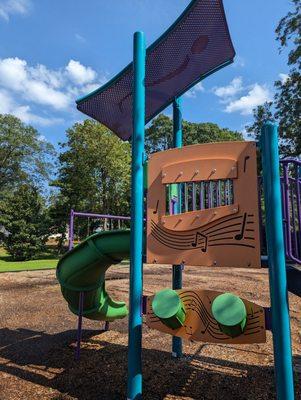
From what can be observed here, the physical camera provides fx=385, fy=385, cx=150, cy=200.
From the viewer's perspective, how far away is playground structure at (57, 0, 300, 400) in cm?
307

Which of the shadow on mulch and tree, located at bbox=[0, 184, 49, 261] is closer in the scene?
the shadow on mulch

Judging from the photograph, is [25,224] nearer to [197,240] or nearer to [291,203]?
[197,240]

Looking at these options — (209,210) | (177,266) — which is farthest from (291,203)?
(177,266)

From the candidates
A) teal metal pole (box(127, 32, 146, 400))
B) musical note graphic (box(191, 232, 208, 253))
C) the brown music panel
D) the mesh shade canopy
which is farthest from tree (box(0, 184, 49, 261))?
musical note graphic (box(191, 232, 208, 253))

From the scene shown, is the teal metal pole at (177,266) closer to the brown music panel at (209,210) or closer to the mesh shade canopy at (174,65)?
the mesh shade canopy at (174,65)

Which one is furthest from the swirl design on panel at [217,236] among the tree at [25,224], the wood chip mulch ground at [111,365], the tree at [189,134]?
the tree at [189,134]

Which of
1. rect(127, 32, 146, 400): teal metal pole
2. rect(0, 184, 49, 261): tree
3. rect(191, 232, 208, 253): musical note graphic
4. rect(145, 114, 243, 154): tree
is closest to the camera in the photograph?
rect(191, 232, 208, 253): musical note graphic

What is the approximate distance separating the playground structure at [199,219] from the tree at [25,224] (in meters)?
23.4

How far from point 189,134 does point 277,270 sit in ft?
132

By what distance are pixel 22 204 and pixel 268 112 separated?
59.0ft

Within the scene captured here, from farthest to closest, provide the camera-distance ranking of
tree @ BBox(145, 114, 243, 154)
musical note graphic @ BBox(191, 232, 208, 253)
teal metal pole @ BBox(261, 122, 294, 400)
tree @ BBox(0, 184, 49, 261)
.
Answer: tree @ BBox(145, 114, 243, 154), tree @ BBox(0, 184, 49, 261), musical note graphic @ BBox(191, 232, 208, 253), teal metal pole @ BBox(261, 122, 294, 400)

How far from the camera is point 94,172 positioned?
30.3 m

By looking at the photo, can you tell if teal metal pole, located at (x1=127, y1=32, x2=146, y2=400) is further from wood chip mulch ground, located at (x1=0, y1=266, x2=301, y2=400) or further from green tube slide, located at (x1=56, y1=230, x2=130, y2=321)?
green tube slide, located at (x1=56, y1=230, x2=130, y2=321)

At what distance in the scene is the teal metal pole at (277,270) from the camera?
9.64ft
